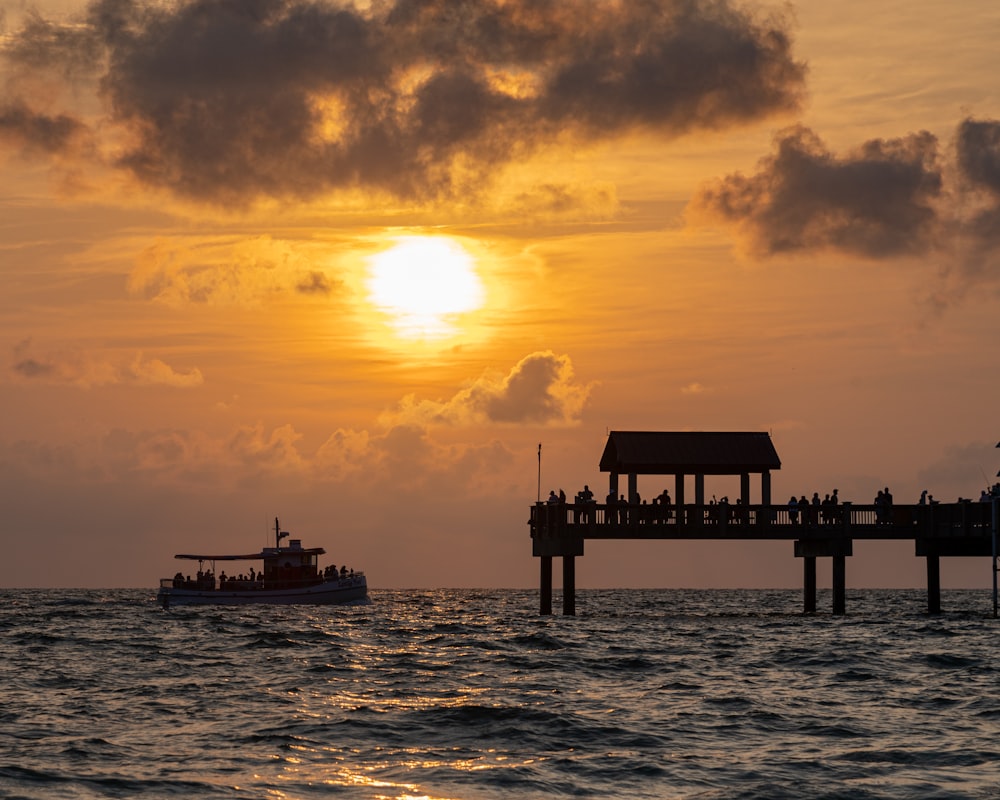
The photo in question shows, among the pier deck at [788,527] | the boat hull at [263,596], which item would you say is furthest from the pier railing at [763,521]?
the boat hull at [263,596]

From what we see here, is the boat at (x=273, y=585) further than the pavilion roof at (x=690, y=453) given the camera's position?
Yes

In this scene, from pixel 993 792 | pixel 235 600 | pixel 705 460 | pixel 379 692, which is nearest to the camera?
pixel 993 792

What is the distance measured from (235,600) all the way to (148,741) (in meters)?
70.0

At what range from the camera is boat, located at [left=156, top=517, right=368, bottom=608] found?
97.2 m

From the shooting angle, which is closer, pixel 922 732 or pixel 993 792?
pixel 993 792

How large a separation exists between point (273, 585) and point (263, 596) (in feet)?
3.12

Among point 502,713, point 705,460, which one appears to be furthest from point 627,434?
point 502,713

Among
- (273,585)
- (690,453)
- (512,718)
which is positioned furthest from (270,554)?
(512,718)

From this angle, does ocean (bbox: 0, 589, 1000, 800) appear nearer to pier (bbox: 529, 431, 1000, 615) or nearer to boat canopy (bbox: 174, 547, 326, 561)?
pier (bbox: 529, 431, 1000, 615)

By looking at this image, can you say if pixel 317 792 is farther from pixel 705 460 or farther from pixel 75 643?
pixel 705 460

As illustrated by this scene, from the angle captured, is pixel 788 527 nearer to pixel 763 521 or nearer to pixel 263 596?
pixel 763 521

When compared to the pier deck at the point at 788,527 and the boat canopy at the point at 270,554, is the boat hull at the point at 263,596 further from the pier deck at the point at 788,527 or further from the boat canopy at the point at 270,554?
the pier deck at the point at 788,527

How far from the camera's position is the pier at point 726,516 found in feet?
201

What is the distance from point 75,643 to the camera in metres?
56.6
